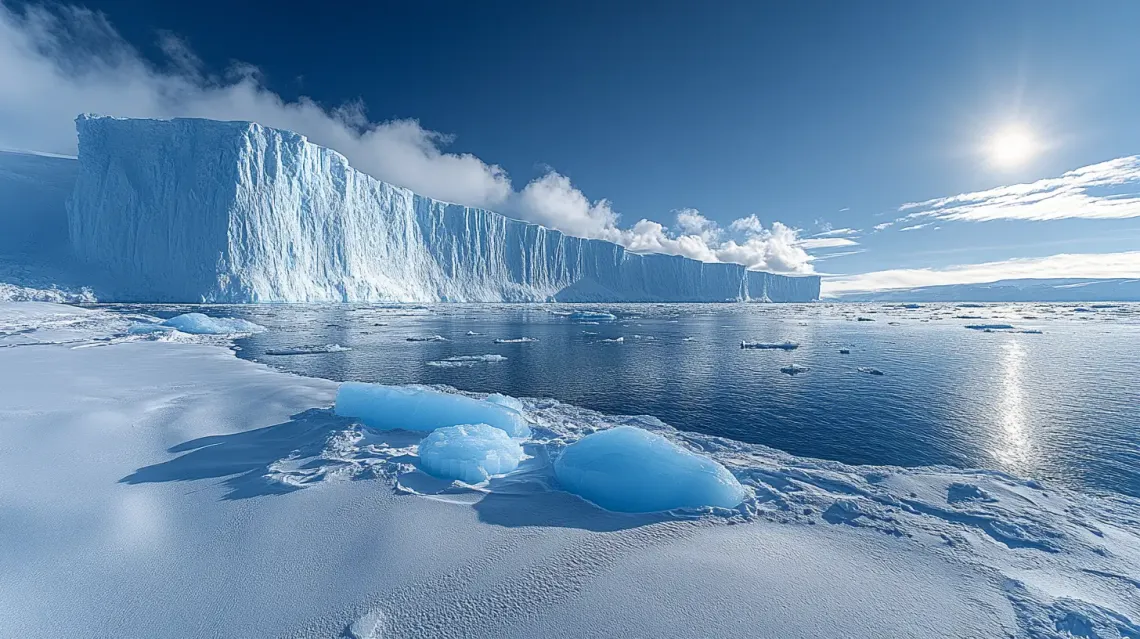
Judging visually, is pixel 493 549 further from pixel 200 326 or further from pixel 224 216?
pixel 224 216

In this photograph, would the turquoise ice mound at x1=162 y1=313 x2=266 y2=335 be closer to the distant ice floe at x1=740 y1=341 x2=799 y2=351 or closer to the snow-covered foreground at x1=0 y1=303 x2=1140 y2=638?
the snow-covered foreground at x1=0 y1=303 x2=1140 y2=638

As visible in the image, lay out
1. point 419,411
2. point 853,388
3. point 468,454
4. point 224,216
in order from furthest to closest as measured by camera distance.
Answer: point 224,216 → point 853,388 → point 419,411 → point 468,454

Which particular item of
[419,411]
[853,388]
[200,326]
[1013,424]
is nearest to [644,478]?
[419,411]

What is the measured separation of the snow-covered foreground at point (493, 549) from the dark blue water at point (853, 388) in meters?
1.77

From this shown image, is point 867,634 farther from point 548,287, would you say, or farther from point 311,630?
point 548,287

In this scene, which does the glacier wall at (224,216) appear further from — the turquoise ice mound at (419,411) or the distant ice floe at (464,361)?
the turquoise ice mound at (419,411)

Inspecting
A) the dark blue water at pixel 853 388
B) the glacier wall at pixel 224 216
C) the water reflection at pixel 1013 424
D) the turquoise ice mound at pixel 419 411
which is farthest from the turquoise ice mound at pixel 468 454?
the glacier wall at pixel 224 216

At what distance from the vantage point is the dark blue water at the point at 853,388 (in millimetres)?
7957

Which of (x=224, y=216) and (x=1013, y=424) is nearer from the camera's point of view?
(x=1013, y=424)

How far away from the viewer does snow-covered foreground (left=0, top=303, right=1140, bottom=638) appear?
3.14 m

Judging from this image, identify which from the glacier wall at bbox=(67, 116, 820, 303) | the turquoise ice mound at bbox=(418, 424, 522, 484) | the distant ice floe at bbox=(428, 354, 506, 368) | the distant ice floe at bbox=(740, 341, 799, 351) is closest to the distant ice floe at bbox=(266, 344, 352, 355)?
the distant ice floe at bbox=(428, 354, 506, 368)

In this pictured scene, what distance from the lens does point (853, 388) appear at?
42.5ft

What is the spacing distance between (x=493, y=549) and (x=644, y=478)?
1906 mm

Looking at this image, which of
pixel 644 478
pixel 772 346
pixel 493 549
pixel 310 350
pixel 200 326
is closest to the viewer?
pixel 493 549
